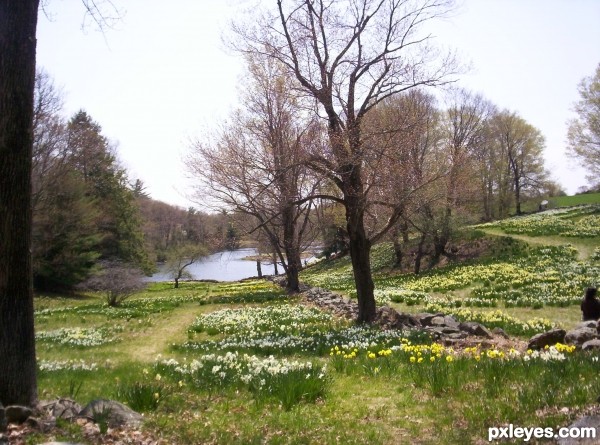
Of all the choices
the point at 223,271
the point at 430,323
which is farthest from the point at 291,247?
the point at 223,271

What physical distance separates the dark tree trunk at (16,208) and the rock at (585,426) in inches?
204

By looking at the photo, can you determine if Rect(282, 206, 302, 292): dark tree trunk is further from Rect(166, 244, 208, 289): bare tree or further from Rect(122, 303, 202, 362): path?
Rect(166, 244, 208, 289): bare tree

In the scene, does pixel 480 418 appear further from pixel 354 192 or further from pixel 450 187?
pixel 450 187

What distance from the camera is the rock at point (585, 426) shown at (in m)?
3.58

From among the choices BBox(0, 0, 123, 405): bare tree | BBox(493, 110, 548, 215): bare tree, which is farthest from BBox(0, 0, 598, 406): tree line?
BBox(493, 110, 548, 215): bare tree

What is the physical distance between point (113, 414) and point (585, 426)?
14.5ft

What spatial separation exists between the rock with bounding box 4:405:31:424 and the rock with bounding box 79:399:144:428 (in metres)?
0.51

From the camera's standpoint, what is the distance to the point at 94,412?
4.71m

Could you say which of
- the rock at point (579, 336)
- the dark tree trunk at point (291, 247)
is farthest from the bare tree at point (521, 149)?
the rock at point (579, 336)

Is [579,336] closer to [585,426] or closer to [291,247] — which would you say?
[585,426]

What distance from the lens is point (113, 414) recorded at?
4785 millimetres

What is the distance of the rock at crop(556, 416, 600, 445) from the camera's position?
3.58 metres

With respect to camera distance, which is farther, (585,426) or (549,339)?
(549,339)

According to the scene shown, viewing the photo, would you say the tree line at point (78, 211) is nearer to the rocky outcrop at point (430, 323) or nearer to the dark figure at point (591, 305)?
the rocky outcrop at point (430, 323)
